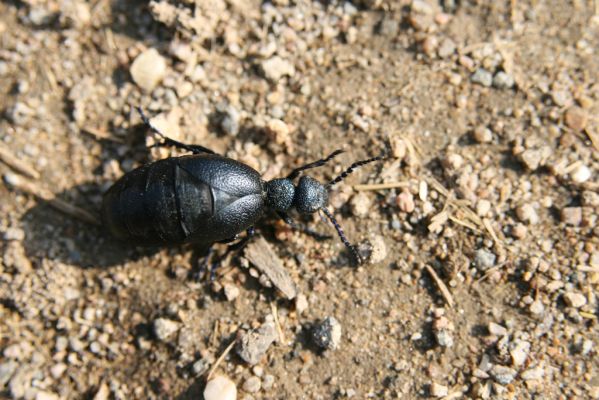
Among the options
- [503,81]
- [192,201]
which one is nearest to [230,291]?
[192,201]

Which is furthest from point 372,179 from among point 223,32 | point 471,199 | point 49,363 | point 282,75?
point 49,363

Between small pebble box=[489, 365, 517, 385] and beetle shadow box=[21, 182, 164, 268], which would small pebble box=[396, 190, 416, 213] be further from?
beetle shadow box=[21, 182, 164, 268]

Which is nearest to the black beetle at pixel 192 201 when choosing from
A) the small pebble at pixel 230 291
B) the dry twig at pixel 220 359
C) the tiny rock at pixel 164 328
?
the small pebble at pixel 230 291

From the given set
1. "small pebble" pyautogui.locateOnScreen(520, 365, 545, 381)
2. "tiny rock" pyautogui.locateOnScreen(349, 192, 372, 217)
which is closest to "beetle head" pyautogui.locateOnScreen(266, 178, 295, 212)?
"tiny rock" pyautogui.locateOnScreen(349, 192, 372, 217)

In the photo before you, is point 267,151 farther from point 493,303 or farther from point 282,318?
point 493,303

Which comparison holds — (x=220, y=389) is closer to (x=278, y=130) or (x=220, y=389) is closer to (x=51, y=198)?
(x=278, y=130)
